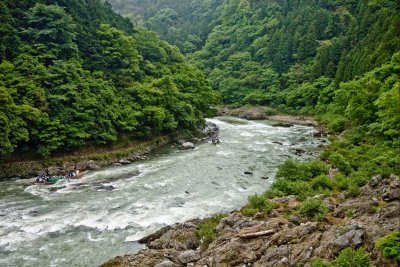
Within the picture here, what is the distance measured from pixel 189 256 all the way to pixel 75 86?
102ft

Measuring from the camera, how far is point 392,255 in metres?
11.9

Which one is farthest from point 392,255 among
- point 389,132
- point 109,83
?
point 109,83

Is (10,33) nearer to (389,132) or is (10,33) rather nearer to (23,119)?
(23,119)

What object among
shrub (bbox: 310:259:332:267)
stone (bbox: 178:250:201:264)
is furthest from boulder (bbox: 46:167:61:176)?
shrub (bbox: 310:259:332:267)

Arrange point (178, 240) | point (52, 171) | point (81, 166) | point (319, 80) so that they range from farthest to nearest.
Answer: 1. point (319, 80)
2. point (81, 166)
3. point (52, 171)
4. point (178, 240)

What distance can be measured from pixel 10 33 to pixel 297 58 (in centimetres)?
7678

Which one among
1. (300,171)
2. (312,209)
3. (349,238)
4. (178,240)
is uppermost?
(349,238)

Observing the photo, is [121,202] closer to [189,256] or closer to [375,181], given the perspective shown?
[189,256]

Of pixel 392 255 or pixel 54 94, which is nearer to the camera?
pixel 392 255

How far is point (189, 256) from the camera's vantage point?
17.5 m

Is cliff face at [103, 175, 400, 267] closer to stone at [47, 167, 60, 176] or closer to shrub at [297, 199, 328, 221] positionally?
shrub at [297, 199, 328, 221]

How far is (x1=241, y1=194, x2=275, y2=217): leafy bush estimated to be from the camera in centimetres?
2177

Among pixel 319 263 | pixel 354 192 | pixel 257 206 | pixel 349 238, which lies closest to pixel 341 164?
pixel 354 192

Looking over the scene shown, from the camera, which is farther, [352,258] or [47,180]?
[47,180]
